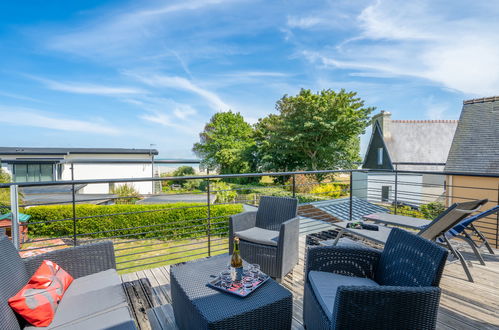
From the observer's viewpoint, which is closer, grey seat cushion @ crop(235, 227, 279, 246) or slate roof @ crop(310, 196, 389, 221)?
grey seat cushion @ crop(235, 227, 279, 246)

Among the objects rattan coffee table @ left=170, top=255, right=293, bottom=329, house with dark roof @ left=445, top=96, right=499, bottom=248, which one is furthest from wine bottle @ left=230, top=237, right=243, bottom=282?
house with dark roof @ left=445, top=96, right=499, bottom=248

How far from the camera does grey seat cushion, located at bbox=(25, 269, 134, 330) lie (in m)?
1.52

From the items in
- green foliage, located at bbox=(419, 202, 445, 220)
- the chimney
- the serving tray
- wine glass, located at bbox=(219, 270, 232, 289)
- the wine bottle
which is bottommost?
green foliage, located at bbox=(419, 202, 445, 220)

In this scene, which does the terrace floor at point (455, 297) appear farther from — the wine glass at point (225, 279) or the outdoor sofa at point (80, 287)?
the wine glass at point (225, 279)

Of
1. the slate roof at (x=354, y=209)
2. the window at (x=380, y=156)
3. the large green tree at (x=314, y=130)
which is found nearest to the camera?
the slate roof at (x=354, y=209)

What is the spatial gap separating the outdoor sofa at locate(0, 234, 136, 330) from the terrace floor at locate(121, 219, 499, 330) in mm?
337

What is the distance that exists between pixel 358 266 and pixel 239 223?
59.0 inches

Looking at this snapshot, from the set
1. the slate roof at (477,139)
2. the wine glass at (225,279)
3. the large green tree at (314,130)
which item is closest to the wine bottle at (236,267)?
the wine glass at (225,279)

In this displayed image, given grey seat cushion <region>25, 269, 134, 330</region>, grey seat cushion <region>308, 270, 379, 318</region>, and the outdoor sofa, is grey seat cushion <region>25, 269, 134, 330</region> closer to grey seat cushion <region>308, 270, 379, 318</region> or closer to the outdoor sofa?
the outdoor sofa

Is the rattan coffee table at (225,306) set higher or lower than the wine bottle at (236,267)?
lower

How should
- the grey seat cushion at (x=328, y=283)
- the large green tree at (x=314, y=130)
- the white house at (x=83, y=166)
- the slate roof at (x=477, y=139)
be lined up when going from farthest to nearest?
1. the white house at (x=83, y=166)
2. the large green tree at (x=314, y=130)
3. the slate roof at (x=477, y=139)
4. the grey seat cushion at (x=328, y=283)

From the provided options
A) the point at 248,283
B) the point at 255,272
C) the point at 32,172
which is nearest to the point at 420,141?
the point at 255,272

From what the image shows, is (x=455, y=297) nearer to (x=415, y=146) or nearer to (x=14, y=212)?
(x=14, y=212)

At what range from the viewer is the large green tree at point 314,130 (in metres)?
20.8
